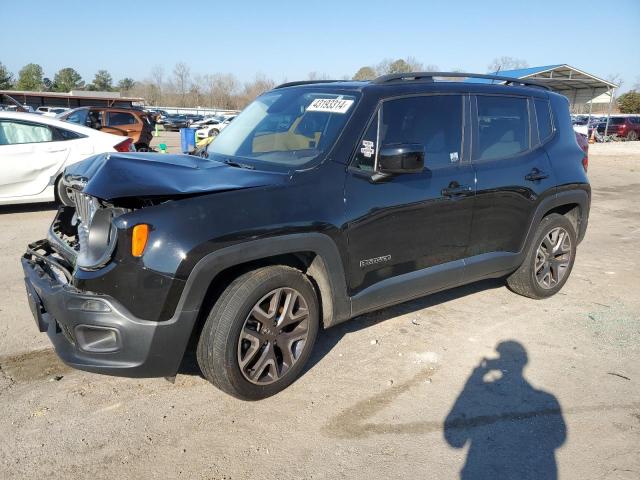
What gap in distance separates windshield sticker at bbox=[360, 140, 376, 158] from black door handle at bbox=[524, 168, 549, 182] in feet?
5.44

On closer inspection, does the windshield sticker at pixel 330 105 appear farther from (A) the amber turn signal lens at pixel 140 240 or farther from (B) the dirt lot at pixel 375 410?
(B) the dirt lot at pixel 375 410

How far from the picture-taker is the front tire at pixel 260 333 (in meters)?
2.86

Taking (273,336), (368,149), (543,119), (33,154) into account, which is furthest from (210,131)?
(273,336)

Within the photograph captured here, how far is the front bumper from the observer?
8.68 ft

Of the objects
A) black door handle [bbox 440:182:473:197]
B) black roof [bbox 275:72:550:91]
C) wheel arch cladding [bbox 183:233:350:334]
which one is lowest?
wheel arch cladding [bbox 183:233:350:334]

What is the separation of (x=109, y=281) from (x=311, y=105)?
1.94 m

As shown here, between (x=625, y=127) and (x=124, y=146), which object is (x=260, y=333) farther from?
(x=625, y=127)

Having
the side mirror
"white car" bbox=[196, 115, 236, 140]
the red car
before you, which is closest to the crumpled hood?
the side mirror

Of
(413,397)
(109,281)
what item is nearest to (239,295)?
(109,281)

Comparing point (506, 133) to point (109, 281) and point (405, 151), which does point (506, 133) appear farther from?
point (109, 281)

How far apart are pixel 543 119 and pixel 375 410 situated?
3.12m

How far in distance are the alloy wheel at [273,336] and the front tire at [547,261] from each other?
2.51 metres

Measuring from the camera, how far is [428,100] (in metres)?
3.80

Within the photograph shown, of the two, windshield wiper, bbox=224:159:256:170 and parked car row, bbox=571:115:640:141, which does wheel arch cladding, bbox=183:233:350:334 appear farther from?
parked car row, bbox=571:115:640:141
